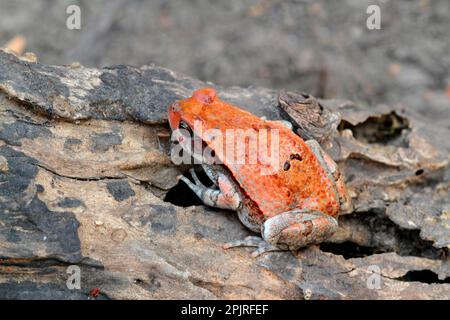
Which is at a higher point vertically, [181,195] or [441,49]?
[441,49]

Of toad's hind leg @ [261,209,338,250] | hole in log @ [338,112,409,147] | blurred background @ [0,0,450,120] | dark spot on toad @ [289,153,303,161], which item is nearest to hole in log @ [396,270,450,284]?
toad's hind leg @ [261,209,338,250]

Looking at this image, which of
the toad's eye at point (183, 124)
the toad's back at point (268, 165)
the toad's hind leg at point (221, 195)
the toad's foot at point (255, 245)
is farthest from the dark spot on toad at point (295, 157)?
the toad's eye at point (183, 124)

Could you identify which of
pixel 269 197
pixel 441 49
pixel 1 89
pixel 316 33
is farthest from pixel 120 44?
pixel 441 49

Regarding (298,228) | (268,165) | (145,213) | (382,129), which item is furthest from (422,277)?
(145,213)

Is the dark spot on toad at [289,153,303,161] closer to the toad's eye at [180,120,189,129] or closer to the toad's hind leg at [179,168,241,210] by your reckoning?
the toad's hind leg at [179,168,241,210]

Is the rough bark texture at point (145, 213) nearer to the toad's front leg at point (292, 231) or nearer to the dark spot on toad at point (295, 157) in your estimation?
the toad's front leg at point (292, 231)

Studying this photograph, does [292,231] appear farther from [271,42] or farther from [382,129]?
[271,42]

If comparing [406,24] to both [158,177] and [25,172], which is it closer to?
[158,177]
